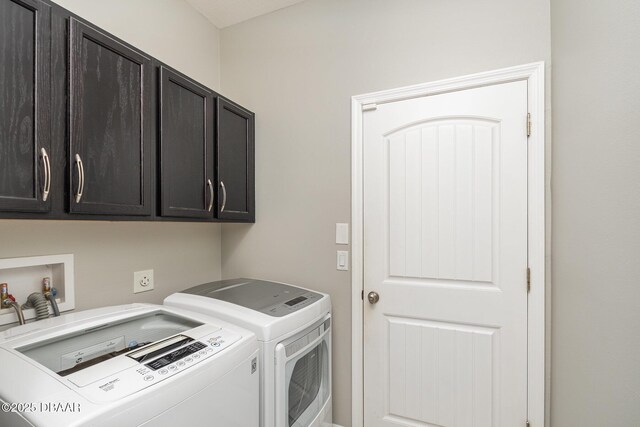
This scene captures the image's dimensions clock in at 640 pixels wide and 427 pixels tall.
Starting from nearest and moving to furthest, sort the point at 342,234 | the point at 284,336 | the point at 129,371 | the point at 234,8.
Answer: the point at 129,371, the point at 284,336, the point at 342,234, the point at 234,8

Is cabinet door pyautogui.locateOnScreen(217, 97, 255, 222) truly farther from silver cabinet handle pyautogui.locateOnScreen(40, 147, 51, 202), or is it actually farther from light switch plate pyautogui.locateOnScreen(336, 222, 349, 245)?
silver cabinet handle pyautogui.locateOnScreen(40, 147, 51, 202)

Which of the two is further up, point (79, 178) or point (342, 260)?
point (79, 178)

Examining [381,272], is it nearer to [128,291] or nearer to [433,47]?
[433,47]

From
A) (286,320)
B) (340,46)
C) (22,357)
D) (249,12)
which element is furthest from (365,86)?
(22,357)

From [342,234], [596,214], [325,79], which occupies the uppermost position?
[325,79]

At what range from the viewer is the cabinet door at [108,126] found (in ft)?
3.47

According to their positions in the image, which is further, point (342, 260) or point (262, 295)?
point (342, 260)

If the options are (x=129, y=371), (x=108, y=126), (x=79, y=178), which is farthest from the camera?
(x=108, y=126)

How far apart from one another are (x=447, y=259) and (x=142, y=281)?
5.38ft

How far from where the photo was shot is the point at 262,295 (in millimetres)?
1582

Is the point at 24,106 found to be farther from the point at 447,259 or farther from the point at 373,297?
the point at 447,259

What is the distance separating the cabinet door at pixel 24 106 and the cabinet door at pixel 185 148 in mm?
428

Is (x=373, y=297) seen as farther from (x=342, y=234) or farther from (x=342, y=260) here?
(x=342, y=234)

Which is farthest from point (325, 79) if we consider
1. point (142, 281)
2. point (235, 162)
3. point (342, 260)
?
point (142, 281)
